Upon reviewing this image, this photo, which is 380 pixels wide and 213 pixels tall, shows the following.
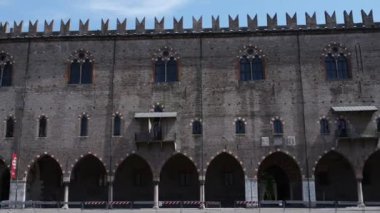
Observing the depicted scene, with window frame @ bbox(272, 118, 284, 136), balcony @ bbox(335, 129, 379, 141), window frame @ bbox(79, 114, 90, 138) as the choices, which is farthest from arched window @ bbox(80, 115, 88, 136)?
balcony @ bbox(335, 129, 379, 141)

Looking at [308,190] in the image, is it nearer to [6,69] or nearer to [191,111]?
[191,111]

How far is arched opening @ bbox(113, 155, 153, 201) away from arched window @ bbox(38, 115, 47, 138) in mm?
5968

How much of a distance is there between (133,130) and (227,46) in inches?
362

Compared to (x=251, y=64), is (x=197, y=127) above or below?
below

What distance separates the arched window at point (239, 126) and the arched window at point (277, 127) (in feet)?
7.08

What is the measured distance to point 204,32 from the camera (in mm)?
33406

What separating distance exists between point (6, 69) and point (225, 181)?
18396mm

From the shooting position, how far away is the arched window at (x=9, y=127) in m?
32.5

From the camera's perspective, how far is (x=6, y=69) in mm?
33875

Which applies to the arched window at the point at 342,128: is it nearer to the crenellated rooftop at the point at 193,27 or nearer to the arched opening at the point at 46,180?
the crenellated rooftop at the point at 193,27

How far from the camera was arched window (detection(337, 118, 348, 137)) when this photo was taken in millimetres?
30739

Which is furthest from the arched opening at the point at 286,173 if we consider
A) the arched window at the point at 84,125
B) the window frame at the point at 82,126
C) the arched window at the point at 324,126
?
the arched window at the point at 84,125

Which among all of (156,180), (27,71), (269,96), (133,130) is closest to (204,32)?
(269,96)

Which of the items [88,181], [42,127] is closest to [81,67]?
[42,127]
